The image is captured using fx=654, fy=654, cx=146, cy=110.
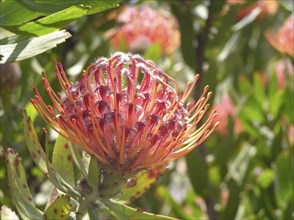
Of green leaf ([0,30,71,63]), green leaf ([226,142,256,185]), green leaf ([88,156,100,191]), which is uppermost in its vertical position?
green leaf ([0,30,71,63])

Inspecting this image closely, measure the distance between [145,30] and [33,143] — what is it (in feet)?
4.84

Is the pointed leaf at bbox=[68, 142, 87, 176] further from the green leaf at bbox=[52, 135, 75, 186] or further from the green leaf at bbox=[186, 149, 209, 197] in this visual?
the green leaf at bbox=[186, 149, 209, 197]

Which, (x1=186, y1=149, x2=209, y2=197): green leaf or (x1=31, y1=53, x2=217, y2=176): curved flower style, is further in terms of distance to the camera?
(x1=186, y1=149, x2=209, y2=197): green leaf

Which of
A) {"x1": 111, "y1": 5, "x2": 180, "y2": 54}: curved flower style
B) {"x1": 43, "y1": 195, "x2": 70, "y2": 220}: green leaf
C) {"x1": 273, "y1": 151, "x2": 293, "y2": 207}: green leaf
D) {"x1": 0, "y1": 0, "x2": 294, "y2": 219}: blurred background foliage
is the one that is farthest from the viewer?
{"x1": 111, "y1": 5, "x2": 180, "y2": 54}: curved flower style

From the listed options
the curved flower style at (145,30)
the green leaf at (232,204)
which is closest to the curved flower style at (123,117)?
the green leaf at (232,204)

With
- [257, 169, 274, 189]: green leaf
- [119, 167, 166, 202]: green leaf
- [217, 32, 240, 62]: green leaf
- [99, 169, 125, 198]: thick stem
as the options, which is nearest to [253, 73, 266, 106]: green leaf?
[217, 32, 240, 62]: green leaf

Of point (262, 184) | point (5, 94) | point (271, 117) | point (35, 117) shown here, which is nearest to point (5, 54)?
point (35, 117)

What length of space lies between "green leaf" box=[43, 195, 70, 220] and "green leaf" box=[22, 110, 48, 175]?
4.8 inches

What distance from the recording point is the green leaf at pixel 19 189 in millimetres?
1024

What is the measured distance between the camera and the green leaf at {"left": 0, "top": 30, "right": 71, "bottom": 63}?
1.08 metres

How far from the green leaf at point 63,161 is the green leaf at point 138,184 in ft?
0.38

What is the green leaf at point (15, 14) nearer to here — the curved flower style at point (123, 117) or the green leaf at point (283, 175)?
the curved flower style at point (123, 117)

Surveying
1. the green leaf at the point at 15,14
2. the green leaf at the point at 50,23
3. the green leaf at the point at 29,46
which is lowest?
the green leaf at the point at 29,46

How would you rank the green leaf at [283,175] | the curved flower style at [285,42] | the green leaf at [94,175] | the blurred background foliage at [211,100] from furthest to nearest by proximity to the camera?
the curved flower style at [285,42], the green leaf at [283,175], the blurred background foliage at [211,100], the green leaf at [94,175]
